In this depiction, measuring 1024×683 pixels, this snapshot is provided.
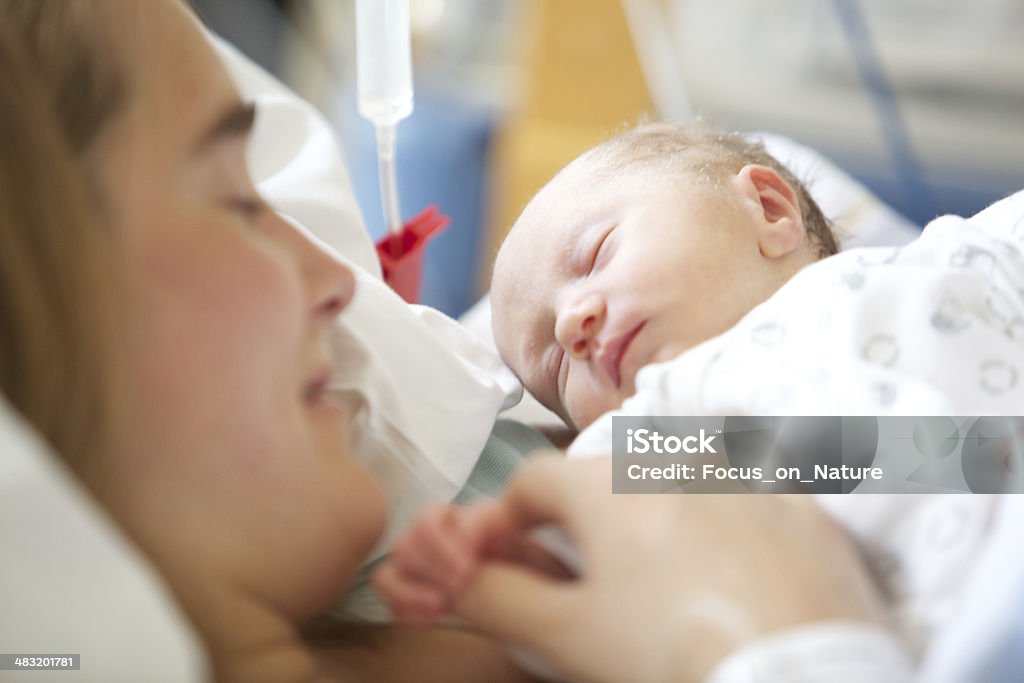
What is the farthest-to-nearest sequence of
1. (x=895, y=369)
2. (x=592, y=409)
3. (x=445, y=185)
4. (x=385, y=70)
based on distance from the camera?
(x=445, y=185), (x=385, y=70), (x=592, y=409), (x=895, y=369)

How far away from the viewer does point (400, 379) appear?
82 cm

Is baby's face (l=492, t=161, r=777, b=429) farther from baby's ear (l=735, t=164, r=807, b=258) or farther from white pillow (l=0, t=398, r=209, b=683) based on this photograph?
white pillow (l=0, t=398, r=209, b=683)

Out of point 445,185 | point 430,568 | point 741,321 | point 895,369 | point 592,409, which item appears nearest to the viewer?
point 430,568

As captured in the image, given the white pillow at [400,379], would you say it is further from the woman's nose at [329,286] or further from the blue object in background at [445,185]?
the blue object in background at [445,185]

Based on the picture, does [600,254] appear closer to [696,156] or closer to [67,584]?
[696,156]

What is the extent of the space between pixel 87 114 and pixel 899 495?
1.68 feet

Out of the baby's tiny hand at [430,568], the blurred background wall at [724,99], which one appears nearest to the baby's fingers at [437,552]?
the baby's tiny hand at [430,568]

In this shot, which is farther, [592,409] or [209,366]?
[592,409]

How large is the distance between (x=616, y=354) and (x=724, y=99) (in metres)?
2.05

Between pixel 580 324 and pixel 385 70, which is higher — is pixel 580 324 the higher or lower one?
the lower one

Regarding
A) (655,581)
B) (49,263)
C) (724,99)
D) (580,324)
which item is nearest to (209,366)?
(49,263)

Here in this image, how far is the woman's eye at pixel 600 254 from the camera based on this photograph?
90 cm

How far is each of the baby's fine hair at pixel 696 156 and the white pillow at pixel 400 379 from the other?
0.82 ft

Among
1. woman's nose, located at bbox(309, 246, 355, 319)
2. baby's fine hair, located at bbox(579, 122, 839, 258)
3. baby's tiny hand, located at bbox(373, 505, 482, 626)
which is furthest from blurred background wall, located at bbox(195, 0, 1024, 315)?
baby's tiny hand, located at bbox(373, 505, 482, 626)
